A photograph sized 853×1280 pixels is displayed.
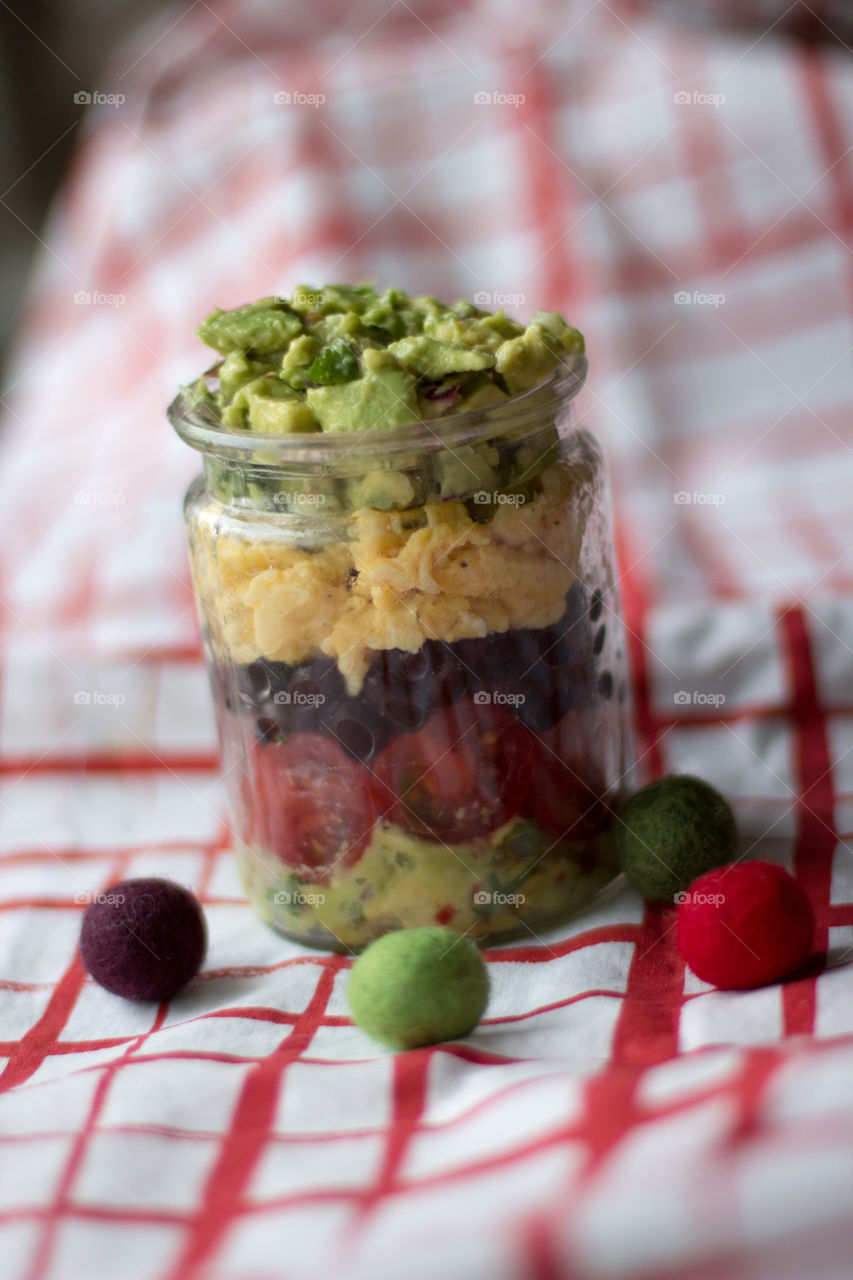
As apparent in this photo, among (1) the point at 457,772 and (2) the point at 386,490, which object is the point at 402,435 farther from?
(1) the point at 457,772

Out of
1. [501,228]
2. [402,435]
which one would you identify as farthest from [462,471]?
[501,228]

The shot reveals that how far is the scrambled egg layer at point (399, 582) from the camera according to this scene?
89 centimetres

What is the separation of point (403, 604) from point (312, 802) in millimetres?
168

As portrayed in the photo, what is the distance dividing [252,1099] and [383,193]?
4.60ft

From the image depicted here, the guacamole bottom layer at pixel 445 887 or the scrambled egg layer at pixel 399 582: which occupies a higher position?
the scrambled egg layer at pixel 399 582

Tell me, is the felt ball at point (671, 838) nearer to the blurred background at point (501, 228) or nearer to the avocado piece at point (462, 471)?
the avocado piece at point (462, 471)

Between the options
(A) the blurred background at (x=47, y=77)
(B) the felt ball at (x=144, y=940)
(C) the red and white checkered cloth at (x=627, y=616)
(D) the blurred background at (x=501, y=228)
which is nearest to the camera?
(C) the red and white checkered cloth at (x=627, y=616)

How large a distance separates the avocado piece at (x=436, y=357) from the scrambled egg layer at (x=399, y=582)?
0.09 meters

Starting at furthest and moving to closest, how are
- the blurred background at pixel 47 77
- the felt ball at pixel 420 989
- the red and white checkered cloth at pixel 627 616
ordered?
the blurred background at pixel 47 77
the felt ball at pixel 420 989
the red and white checkered cloth at pixel 627 616

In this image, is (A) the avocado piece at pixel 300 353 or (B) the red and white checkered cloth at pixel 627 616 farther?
(A) the avocado piece at pixel 300 353

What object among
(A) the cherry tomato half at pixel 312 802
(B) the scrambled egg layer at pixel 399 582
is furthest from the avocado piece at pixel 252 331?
(A) the cherry tomato half at pixel 312 802

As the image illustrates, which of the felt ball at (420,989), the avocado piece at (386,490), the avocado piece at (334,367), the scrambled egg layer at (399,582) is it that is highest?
the avocado piece at (334,367)

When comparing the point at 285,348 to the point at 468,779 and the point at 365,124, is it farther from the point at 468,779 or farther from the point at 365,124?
the point at 365,124

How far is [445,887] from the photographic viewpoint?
955 mm
